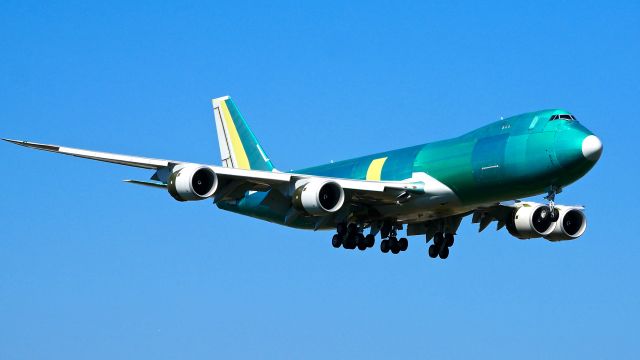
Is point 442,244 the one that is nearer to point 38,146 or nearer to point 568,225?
point 568,225

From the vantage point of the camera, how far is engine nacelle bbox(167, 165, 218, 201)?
177ft

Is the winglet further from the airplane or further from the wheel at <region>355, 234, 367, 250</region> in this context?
the wheel at <region>355, 234, 367, 250</region>

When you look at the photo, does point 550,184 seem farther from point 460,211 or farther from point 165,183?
point 165,183

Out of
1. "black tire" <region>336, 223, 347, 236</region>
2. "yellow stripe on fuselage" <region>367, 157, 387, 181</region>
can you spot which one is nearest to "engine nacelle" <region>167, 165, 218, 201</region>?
"black tire" <region>336, 223, 347, 236</region>

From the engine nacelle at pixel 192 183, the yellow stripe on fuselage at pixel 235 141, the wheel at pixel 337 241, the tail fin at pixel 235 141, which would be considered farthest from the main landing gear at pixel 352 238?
the yellow stripe on fuselage at pixel 235 141

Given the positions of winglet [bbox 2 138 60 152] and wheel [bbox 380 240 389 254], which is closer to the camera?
winglet [bbox 2 138 60 152]

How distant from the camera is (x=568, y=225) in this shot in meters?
61.1

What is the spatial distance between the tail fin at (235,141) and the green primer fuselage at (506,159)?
32.5 ft

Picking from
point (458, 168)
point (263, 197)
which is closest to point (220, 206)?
point (263, 197)

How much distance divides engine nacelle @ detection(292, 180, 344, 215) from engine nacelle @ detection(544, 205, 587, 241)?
38.0ft

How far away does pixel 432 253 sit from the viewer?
62094 millimetres

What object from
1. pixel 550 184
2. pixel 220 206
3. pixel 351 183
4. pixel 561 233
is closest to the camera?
pixel 550 184

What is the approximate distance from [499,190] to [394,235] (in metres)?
8.76

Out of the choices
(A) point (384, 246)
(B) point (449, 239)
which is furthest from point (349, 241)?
(B) point (449, 239)
